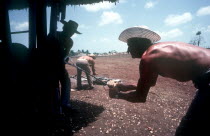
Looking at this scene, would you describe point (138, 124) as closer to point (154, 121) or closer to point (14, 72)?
point (154, 121)

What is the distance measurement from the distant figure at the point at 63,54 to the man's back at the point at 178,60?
245 cm

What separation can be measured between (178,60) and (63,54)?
2989 mm

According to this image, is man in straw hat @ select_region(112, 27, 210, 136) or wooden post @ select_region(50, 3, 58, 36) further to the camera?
wooden post @ select_region(50, 3, 58, 36)

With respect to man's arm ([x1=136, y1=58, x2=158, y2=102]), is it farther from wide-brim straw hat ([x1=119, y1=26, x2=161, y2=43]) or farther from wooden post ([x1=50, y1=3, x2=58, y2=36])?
wooden post ([x1=50, y1=3, x2=58, y2=36])

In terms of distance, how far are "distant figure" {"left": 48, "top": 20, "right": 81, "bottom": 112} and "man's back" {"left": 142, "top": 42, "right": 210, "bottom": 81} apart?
8.03ft

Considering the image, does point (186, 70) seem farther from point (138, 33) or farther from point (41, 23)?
point (41, 23)

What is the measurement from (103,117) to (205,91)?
345 cm

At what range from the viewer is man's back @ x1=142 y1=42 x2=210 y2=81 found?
102 inches

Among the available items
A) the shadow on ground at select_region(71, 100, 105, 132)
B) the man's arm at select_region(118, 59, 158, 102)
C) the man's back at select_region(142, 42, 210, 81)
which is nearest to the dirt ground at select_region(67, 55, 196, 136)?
the shadow on ground at select_region(71, 100, 105, 132)

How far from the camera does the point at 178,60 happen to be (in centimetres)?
258

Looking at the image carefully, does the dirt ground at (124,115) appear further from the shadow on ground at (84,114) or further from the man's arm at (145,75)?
the man's arm at (145,75)

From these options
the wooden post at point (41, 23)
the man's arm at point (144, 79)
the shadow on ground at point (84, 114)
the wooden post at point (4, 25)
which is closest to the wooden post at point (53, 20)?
the wooden post at point (41, 23)

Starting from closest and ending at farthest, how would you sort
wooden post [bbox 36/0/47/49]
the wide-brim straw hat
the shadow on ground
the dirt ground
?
the wide-brim straw hat
wooden post [bbox 36/0/47/49]
the dirt ground
the shadow on ground

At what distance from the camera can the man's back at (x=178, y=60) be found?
8.48ft
